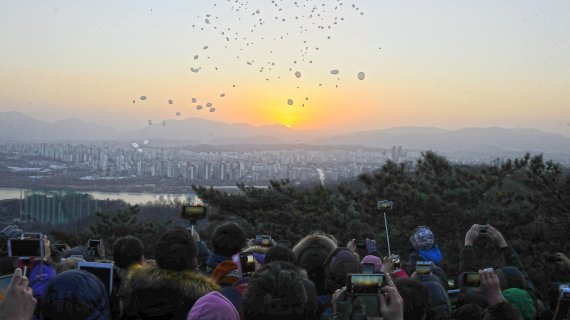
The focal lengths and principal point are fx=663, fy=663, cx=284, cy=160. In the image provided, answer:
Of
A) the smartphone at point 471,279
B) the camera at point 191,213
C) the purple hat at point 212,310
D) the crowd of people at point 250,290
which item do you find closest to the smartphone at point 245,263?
the crowd of people at point 250,290

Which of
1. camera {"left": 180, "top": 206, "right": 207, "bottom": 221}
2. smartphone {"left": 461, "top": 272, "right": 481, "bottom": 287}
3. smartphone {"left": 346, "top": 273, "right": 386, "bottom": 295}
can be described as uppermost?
smartphone {"left": 346, "top": 273, "right": 386, "bottom": 295}

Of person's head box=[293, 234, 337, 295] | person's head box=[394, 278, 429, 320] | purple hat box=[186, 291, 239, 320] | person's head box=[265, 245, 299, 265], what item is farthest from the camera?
person's head box=[293, 234, 337, 295]

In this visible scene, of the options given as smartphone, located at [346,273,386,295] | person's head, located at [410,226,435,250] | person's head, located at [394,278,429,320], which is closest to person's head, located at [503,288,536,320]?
person's head, located at [394,278,429,320]

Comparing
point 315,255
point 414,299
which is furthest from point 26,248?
point 414,299

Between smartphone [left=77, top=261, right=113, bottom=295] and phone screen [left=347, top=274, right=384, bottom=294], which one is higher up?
phone screen [left=347, top=274, right=384, bottom=294]

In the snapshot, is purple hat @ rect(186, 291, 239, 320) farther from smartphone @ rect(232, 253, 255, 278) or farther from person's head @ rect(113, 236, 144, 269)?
person's head @ rect(113, 236, 144, 269)

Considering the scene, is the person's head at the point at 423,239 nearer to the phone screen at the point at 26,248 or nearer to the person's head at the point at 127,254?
the person's head at the point at 127,254

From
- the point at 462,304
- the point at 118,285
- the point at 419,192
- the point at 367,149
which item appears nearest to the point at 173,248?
the point at 118,285
